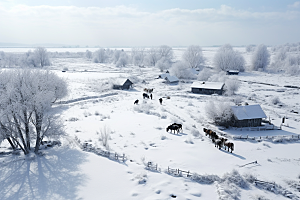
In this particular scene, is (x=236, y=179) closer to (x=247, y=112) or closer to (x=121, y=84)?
(x=247, y=112)

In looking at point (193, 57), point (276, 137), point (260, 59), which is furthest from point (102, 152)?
point (260, 59)

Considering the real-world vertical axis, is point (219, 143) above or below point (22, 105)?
below

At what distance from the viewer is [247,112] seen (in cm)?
2530

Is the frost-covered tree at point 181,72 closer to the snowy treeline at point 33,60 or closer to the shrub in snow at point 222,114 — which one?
the shrub in snow at point 222,114

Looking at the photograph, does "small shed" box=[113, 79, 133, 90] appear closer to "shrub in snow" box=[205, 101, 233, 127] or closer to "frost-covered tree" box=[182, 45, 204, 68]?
"shrub in snow" box=[205, 101, 233, 127]

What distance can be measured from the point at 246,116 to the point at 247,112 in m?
0.72

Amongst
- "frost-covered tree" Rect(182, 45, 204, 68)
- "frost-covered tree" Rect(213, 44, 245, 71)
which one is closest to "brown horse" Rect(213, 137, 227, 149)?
"frost-covered tree" Rect(213, 44, 245, 71)

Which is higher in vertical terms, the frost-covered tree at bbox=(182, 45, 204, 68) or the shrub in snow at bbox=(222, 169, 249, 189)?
the frost-covered tree at bbox=(182, 45, 204, 68)

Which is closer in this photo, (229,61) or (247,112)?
(247,112)

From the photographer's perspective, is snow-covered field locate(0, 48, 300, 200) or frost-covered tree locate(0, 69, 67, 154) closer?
snow-covered field locate(0, 48, 300, 200)

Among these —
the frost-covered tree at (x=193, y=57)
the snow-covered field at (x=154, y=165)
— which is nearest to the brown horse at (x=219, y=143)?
the snow-covered field at (x=154, y=165)

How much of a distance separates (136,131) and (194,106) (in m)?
15.5

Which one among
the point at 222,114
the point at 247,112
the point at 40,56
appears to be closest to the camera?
the point at 222,114

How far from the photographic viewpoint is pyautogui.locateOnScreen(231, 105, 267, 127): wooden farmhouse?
2475 centimetres
